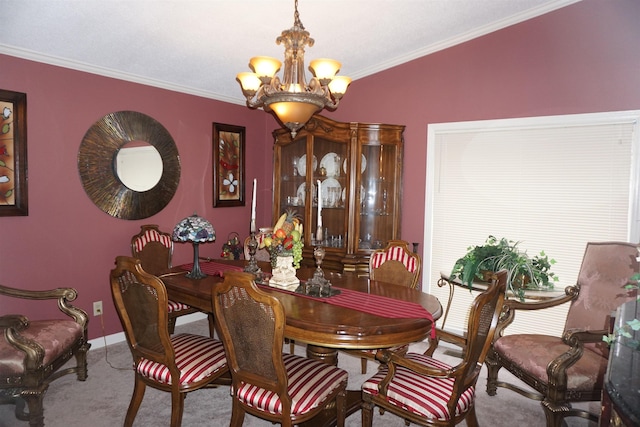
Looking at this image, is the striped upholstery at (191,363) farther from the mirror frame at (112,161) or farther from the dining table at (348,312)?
the mirror frame at (112,161)

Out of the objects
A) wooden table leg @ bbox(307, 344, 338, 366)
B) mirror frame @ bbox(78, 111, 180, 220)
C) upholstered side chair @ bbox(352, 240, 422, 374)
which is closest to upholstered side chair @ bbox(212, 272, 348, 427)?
wooden table leg @ bbox(307, 344, 338, 366)

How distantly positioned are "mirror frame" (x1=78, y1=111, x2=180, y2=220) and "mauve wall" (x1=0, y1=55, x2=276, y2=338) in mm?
60

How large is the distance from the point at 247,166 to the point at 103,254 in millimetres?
1884

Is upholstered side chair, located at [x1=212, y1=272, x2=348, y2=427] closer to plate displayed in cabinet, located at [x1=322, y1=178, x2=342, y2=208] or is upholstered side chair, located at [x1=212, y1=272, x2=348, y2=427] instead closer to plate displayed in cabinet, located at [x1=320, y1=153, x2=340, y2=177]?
plate displayed in cabinet, located at [x1=322, y1=178, x2=342, y2=208]

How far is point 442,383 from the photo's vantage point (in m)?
2.02

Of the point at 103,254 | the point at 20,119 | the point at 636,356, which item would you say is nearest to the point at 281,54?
the point at 20,119

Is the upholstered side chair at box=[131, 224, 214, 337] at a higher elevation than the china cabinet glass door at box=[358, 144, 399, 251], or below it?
below

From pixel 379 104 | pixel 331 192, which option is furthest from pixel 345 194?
pixel 379 104

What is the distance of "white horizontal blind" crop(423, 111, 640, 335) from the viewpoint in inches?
122

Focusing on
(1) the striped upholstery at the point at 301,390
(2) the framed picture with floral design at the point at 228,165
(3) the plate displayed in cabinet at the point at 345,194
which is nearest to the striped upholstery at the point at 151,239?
(2) the framed picture with floral design at the point at 228,165

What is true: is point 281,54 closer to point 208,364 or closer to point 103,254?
point 103,254

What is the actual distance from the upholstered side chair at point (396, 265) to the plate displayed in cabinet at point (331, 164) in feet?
4.09

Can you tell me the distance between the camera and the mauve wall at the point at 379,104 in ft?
10.1

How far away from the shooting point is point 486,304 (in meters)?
1.82
